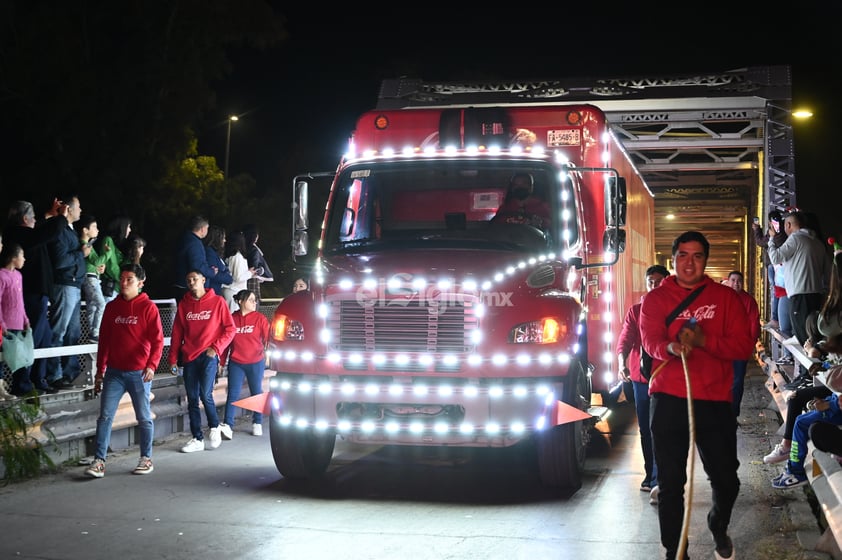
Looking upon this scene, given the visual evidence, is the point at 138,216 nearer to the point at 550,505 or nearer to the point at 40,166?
the point at 40,166

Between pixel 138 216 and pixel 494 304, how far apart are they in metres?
25.3

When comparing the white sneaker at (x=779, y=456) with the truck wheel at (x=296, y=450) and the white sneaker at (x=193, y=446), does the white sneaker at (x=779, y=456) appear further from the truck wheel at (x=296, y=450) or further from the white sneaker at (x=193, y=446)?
the white sneaker at (x=193, y=446)

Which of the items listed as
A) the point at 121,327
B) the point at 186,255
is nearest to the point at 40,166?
the point at 186,255

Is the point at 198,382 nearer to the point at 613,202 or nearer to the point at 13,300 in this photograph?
the point at 13,300

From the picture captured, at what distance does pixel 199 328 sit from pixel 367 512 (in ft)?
11.0

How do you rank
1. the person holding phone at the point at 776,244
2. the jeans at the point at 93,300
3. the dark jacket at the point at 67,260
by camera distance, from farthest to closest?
the person holding phone at the point at 776,244 → the jeans at the point at 93,300 → the dark jacket at the point at 67,260

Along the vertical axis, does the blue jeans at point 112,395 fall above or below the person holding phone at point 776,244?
below

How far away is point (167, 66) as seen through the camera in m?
30.6

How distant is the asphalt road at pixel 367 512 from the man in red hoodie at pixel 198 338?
575 millimetres

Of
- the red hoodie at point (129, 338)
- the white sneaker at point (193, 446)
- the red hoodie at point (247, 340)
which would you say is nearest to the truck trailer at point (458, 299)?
the red hoodie at point (129, 338)

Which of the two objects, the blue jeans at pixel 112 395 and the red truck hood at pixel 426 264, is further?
the blue jeans at pixel 112 395

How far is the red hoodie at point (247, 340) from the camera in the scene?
1138 cm

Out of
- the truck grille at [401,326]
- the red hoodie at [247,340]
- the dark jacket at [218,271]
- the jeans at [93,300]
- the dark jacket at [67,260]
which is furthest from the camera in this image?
the dark jacket at [218,271]

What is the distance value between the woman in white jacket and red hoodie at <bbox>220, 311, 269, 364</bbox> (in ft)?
7.45
